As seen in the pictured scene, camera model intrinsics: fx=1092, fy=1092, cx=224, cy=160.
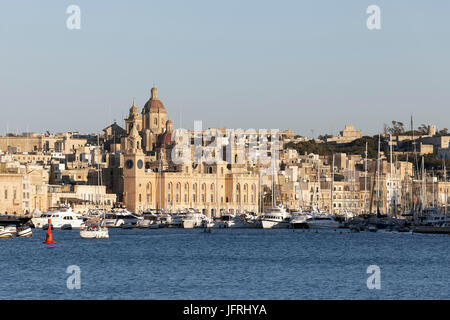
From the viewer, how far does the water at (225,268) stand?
35094 mm

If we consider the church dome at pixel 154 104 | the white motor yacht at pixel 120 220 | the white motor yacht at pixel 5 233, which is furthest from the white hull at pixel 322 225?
the church dome at pixel 154 104

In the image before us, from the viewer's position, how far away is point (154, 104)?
16925cm

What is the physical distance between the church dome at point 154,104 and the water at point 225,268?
9710 centimetres

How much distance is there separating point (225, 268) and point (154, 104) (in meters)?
124

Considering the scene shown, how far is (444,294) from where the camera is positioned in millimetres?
34938

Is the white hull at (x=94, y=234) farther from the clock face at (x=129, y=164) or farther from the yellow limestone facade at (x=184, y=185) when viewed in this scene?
the clock face at (x=129, y=164)

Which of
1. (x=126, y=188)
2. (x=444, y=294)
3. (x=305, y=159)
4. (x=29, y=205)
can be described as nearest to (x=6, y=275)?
(x=444, y=294)

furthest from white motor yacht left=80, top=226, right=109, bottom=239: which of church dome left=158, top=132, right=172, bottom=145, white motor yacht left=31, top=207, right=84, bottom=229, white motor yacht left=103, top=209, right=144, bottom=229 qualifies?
church dome left=158, top=132, right=172, bottom=145

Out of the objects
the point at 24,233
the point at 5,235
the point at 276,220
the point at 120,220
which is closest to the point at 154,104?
the point at 120,220

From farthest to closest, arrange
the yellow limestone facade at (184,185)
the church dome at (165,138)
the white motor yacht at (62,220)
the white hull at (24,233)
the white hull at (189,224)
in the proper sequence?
1. the church dome at (165,138)
2. the yellow limestone facade at (184,185)
3. the white hull at (189,224)
4. the white motor yacht at (62,220)
5. the white hull at (24,233)

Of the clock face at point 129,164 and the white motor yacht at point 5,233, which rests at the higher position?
the clock face at point 129,164

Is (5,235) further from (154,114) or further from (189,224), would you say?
(154,114)
